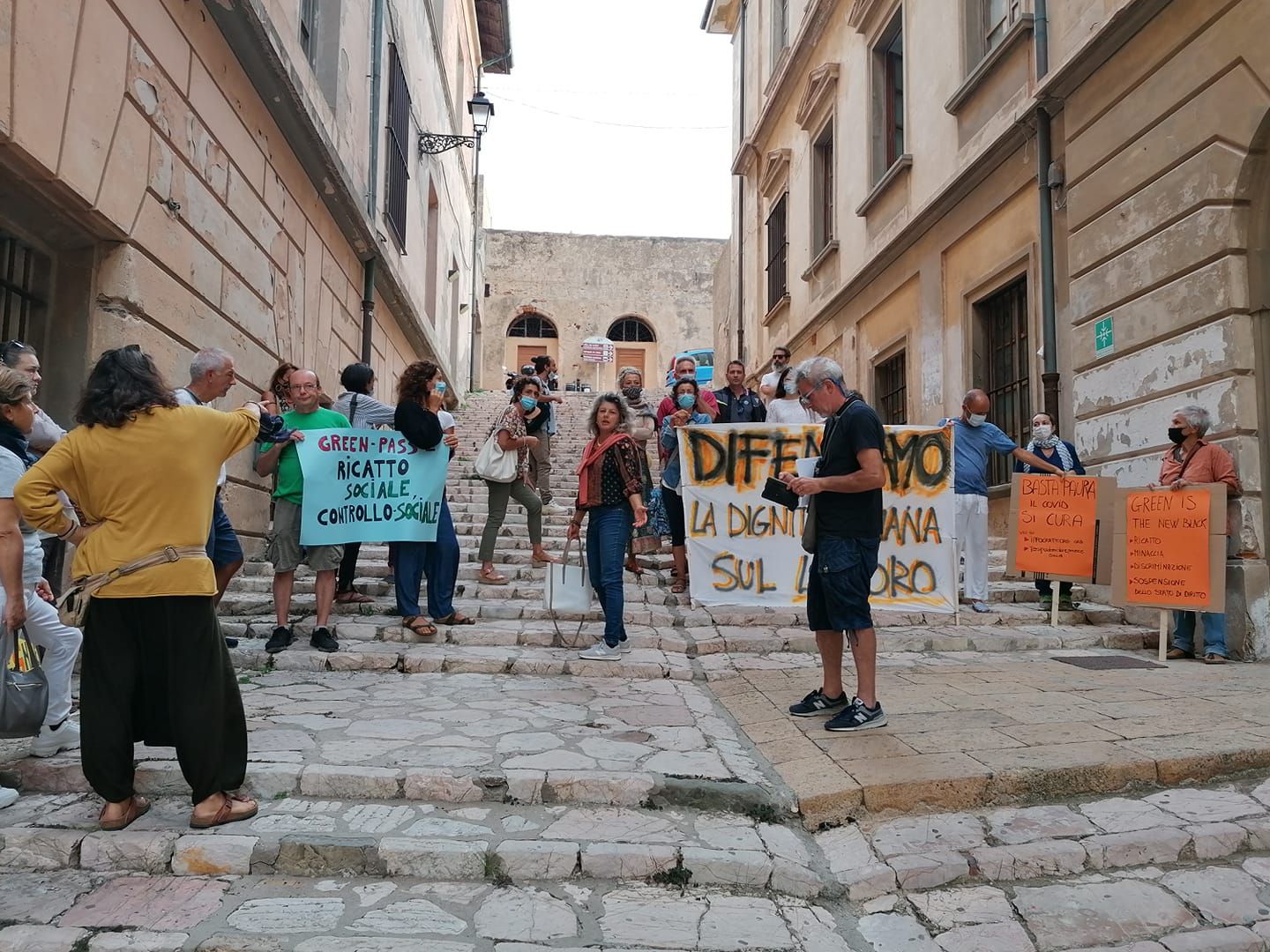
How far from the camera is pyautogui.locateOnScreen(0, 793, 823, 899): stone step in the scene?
2941 millimetres

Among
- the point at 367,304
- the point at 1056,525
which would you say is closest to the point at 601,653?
the point at 1056,525

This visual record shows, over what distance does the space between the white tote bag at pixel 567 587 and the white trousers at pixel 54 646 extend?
8.92 ft

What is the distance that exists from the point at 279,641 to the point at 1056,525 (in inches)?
219

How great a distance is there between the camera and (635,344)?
114 feet

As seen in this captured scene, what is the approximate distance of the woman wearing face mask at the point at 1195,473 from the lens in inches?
232

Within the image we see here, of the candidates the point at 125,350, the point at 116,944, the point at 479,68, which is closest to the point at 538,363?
the point at 125,350

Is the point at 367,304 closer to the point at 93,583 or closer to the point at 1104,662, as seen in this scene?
the point at 93,583

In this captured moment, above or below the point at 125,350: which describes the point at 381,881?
below

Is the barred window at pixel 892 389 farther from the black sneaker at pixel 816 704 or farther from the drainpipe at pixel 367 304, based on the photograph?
the black sneaker at pixel 816 704

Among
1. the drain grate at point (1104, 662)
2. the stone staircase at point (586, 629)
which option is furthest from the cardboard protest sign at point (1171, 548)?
the stone staircase at point (586, 629)

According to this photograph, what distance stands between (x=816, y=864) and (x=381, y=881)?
4.73ft

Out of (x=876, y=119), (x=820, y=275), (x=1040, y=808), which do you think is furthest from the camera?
(x=820, y=275)

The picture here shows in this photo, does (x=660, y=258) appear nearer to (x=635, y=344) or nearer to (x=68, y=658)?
(x=635, y=344)

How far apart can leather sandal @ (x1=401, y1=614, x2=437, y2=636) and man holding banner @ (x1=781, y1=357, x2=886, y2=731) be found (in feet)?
8.56
